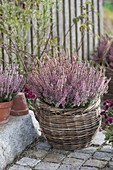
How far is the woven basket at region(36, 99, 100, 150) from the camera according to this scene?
14.2ft

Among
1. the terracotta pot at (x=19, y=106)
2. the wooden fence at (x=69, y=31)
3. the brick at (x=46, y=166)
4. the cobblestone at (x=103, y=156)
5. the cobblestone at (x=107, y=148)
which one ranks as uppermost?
the wooden fence at (x=69, y=31)

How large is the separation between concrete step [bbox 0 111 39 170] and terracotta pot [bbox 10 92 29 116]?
5 centimetres

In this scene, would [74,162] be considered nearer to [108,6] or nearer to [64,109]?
[64,109]

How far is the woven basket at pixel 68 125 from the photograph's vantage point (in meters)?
4.33

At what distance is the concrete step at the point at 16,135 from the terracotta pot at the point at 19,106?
49 mm

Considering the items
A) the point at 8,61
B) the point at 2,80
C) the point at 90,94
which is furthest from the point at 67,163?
the point at 8,61

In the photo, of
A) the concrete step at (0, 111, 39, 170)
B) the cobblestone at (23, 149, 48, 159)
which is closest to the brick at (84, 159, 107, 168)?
the cobblestone at (23, 149, 48, 159)

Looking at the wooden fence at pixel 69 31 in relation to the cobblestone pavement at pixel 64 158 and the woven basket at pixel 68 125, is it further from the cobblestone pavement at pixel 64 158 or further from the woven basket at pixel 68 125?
the cobblestone pavement at pixel 64 158

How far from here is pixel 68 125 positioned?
14.2 feet

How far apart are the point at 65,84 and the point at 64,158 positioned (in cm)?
67

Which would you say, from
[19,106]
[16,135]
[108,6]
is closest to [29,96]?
[19,106]

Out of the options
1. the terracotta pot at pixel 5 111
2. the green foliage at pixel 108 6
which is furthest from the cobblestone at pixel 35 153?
the green foliage at pixel 108 6

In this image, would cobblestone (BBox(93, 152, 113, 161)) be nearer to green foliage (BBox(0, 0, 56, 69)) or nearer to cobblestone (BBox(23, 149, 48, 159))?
cobblestone (BBox(23, 149, 48, 159))

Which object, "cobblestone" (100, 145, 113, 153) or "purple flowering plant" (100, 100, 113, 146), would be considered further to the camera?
"cobblestone" (100, 145, 113, 153)
